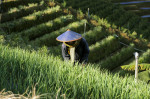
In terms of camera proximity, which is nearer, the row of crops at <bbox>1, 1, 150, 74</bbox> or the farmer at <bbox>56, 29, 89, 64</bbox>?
the farmer at <bbox>56, 29, 89, 64</bbox>

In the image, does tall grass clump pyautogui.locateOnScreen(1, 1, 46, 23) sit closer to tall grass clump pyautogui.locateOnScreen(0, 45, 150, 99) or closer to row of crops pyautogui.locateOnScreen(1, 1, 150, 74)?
row of crops pyautogui.locateOnScreen(1, 1, 150, 74)

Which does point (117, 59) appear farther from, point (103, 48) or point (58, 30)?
point (58, 30)

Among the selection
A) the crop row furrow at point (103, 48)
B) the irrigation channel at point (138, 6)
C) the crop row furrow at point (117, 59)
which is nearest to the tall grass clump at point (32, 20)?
the crop row furrow at point (103, 48)

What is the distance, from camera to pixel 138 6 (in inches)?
826

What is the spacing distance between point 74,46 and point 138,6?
1871 centimetres

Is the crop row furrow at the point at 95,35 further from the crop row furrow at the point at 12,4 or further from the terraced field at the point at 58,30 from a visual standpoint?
the crop row furrow at the point at 12,4

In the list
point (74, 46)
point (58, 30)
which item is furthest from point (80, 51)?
point (58, 30)

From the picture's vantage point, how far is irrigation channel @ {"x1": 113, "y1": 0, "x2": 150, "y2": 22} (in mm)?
20000

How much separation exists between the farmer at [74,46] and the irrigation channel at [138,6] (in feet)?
54.8

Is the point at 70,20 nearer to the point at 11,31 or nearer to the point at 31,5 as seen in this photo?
the point at 31,5

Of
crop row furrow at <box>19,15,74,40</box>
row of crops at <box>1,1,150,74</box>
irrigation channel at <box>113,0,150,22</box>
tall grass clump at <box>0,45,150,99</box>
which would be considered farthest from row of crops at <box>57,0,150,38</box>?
tall grass clump at <box>0,45,150,99</box>

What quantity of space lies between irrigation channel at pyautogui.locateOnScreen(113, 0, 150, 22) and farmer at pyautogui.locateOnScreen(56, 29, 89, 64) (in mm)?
16705

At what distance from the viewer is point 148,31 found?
53.0 ft

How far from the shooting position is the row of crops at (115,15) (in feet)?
51.0
